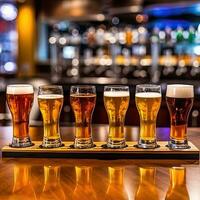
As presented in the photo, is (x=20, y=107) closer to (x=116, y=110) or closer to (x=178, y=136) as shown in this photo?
(x=116, y=110)

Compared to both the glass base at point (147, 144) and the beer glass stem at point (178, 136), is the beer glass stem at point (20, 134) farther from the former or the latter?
the beer glass stem at point (178, 136)

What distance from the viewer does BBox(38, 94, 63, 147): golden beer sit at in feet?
4.50

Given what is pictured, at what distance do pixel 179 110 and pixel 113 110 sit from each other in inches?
8.2

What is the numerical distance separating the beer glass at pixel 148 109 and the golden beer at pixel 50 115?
0.26m

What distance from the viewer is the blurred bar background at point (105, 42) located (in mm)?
5379

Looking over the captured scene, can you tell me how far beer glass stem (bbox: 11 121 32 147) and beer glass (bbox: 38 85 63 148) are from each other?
7 centimetres

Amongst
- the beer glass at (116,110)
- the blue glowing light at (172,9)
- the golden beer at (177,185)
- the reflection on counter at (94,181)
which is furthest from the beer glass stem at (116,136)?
the blue glowing light at (172,9)

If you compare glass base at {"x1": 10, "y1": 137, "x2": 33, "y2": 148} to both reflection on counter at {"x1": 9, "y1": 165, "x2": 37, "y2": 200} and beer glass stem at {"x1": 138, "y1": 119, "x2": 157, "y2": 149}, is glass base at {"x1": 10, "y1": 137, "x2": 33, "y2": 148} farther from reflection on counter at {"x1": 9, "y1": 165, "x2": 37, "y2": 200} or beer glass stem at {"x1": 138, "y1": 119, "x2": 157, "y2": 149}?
beer glass stem at {"x1": 138, "y1": 119, "x2": 157, "y2": 149}

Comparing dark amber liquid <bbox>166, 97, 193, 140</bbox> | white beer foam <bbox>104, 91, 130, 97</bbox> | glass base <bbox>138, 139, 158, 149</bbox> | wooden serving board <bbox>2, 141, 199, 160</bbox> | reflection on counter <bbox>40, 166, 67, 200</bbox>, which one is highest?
white beer foam <bbox>104, 91, 130, 97</bbox>

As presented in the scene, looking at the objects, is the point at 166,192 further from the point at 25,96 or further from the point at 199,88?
the point at 199,88

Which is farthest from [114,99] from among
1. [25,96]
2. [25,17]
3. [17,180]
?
[25,17]

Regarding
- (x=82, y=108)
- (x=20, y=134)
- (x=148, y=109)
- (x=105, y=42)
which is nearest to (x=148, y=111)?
(x=148, y=109)

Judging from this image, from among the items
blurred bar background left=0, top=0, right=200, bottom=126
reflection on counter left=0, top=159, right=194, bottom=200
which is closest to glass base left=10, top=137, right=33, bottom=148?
reflection on counter left=0, top=159, right=194, bottom=200

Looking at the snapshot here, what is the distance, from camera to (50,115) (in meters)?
1.38
